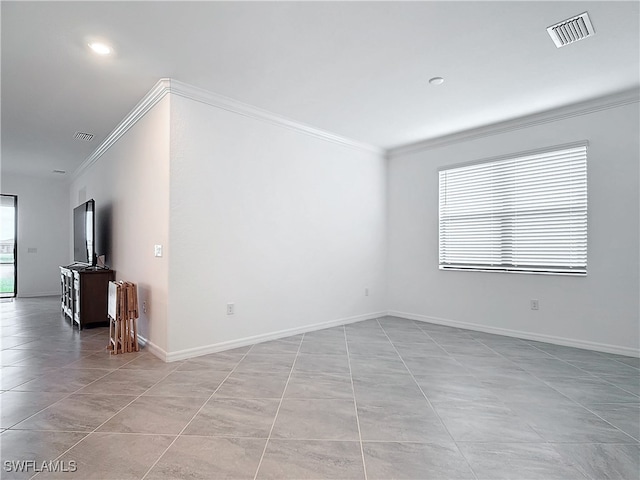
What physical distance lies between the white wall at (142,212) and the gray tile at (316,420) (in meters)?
1.66

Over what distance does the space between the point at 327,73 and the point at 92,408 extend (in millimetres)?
3225

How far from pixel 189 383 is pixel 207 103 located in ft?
8.89

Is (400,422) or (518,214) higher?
(518,214)

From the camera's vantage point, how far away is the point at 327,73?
10.5ft

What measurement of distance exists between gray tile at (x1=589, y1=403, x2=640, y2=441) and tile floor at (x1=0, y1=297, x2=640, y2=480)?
0.04 feet

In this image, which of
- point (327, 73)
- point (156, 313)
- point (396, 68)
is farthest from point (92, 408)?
point (396, 68)

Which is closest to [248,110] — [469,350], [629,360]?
[469,350]

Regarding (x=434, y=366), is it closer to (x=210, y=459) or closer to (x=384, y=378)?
(x=384, y=378)

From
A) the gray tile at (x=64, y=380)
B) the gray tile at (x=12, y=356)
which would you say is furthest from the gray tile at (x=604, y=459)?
the gray tile at (x=12, y=356)

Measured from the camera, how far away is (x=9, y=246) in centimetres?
783

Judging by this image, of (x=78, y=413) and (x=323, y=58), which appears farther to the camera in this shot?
(x=323, y=58)

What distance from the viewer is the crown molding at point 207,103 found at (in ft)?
11.2

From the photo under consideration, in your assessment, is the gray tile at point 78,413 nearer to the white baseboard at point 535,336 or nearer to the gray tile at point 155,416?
the gray tile at point 155,416

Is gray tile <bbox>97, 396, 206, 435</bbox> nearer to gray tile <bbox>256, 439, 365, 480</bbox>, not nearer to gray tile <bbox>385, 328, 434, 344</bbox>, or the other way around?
gray tile <bbox>256, 439, 365, 480</bbox>
